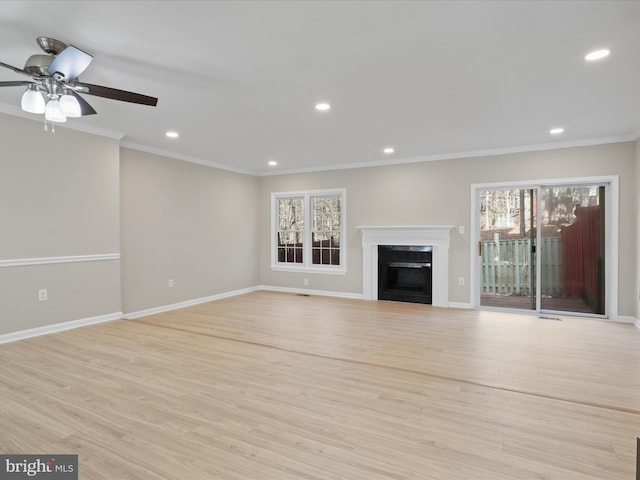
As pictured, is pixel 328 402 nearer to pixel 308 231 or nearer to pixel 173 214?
pixel 173 214

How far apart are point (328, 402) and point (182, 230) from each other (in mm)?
4391

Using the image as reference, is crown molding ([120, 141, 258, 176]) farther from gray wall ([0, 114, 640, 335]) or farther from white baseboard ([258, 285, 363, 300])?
white baseboard ([258, 285, 363, 300])

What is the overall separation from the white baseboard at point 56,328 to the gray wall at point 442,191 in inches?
134

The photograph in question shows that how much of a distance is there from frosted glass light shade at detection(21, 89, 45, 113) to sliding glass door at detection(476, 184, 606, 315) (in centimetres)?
570

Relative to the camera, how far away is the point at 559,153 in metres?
5.11

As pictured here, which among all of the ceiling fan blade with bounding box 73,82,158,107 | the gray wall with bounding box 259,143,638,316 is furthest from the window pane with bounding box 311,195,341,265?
the ceiling fan blade with bounding box 73,82,158,107

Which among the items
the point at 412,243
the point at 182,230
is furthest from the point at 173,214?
the point at 412,243

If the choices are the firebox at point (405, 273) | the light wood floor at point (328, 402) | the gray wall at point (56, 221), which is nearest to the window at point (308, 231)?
the firebox at point (405, 273)

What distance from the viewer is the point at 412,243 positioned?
19.8 ft

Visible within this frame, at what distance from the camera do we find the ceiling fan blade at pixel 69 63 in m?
2.15

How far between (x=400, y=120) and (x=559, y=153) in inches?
110

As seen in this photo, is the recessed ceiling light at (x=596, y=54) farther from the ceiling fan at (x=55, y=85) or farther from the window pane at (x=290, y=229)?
the window pane at (x=290, y=229)

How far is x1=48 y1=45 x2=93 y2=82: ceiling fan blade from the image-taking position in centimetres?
215

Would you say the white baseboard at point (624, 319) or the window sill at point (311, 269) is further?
the window sill at point (311, 269)
